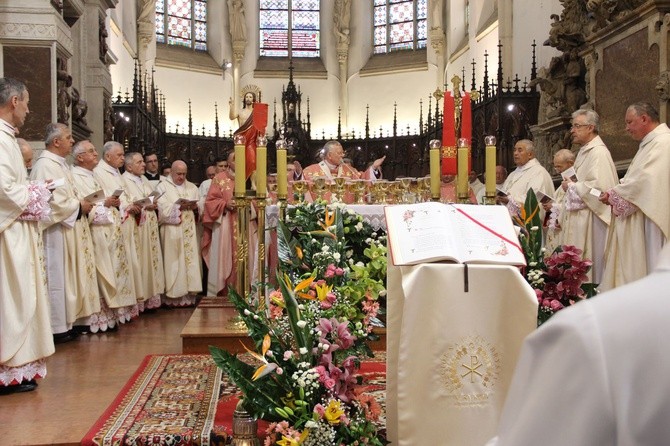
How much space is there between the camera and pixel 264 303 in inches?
199

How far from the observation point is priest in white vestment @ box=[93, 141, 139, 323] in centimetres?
731

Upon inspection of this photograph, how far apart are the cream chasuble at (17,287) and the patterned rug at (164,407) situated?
25.2 inches

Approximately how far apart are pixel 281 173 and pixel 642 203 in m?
3.02

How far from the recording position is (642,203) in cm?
609

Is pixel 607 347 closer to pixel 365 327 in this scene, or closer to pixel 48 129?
pixel 365 327

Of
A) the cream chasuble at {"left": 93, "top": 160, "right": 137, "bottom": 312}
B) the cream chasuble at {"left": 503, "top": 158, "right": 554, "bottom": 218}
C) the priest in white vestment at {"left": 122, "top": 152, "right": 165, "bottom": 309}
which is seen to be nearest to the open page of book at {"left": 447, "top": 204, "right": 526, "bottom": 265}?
the cream chasuble at {"left": 93, "top": 160, "right": 137, "bottom": 312}

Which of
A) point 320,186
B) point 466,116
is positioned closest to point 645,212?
point 466,116

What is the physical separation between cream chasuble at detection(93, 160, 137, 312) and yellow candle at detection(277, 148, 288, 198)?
8.78 feet

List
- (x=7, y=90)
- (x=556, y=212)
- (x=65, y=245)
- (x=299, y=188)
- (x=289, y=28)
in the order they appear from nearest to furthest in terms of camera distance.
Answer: (x=7, y=90) → (x=299, y=188) → (x=65, y=245) → (x=556, y=212) → (x=289, y=28)

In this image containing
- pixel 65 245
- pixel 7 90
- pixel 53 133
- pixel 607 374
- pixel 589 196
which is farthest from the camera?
pixel 589 196

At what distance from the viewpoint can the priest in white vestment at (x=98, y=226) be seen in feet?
22.8

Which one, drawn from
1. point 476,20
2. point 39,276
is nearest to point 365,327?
point 39,276

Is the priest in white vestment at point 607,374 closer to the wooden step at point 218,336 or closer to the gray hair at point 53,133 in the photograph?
the wooden step at point 218,336

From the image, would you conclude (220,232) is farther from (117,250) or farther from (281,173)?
(281,173)
